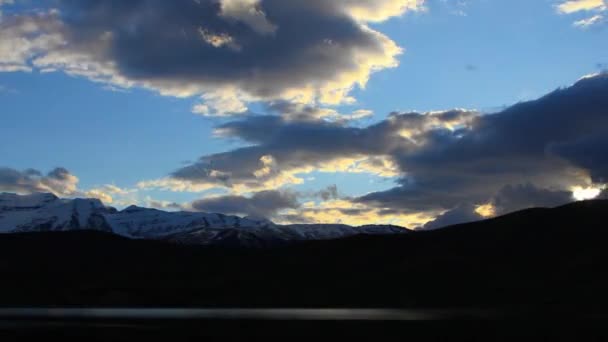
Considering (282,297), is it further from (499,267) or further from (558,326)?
(558,326)

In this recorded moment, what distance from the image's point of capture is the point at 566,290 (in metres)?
151

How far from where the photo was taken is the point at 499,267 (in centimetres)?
17862

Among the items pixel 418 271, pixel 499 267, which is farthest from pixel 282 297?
pixel 499 267

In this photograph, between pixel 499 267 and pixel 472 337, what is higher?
pixel 499 267

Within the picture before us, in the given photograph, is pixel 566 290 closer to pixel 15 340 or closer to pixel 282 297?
pixel 282 297

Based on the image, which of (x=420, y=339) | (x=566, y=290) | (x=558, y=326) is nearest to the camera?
(x=420, y=339)

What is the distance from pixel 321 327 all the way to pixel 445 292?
93.2m

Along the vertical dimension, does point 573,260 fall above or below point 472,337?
above

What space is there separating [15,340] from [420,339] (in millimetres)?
31630

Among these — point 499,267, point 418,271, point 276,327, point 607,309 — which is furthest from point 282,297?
point 276,327

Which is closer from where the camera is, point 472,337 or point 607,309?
point 472,337

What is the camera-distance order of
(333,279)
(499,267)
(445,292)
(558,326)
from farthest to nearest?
(333,279)
(499,267)
(445,292)
(558,326)

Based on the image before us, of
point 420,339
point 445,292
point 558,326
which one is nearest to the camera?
point 420,339

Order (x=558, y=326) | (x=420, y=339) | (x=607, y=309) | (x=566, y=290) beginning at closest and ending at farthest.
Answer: (x=420, y=339)
(x=558, y=326)
(x=607, y=309)
(x=566, y=290)
